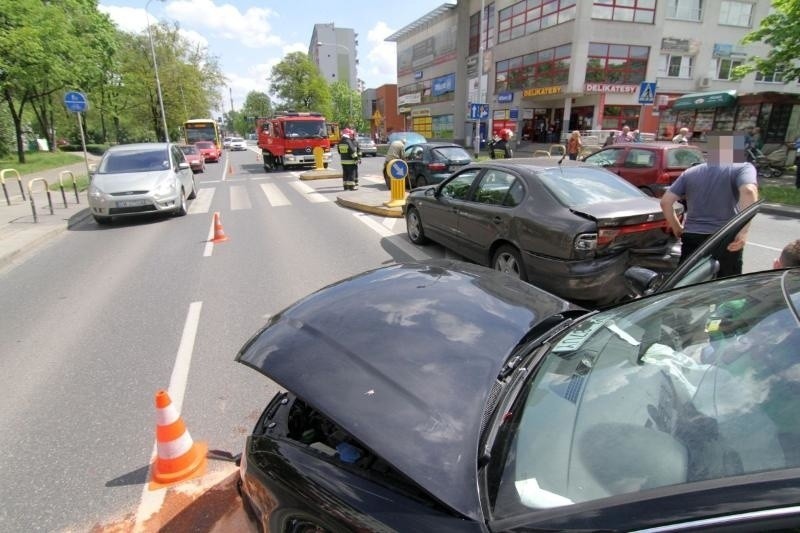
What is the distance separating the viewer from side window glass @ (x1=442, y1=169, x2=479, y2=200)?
598 cm

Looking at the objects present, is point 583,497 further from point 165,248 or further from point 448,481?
point 165,248

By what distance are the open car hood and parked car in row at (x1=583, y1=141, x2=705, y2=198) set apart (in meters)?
8.59

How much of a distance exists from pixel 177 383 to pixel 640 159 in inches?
401

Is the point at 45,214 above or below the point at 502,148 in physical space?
below

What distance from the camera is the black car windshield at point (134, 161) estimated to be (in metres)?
10.4

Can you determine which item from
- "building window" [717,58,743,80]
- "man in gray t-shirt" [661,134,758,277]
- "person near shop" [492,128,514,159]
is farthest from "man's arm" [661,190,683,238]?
"building window" [717,58,743,80]

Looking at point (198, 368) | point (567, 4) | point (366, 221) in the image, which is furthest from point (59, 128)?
point (198, 368)

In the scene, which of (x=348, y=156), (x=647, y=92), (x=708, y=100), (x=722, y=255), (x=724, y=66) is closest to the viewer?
(x=722, y=255)

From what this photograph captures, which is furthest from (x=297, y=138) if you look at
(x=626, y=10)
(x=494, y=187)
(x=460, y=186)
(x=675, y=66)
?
(x=675, y=66)

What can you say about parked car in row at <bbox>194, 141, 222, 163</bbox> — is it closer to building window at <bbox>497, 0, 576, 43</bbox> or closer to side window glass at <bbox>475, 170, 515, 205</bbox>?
building window at <bbox>497, 0, 576, 43</bbox>

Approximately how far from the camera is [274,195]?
572 inches

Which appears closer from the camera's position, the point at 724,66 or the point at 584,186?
the point at 584,186

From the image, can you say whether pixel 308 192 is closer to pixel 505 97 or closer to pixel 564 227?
pixel 564 227

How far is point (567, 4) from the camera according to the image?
29438 mm
